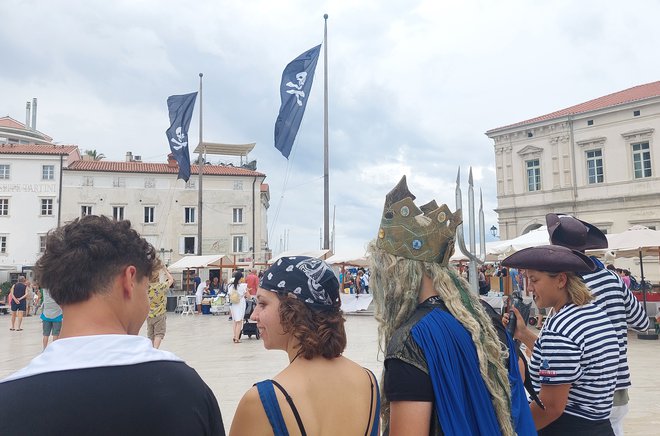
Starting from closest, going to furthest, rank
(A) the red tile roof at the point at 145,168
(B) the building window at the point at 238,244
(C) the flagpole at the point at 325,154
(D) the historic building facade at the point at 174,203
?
1. (C) the flagpole at the point at 325,154
2. (D) the historic building facade at the point at 174,203
3. (A) the red tile roof at the point at 145,168
4. (B) the building window at the point at 238,244

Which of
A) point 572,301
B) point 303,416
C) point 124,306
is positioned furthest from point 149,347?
point 572,301

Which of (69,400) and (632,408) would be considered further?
(632,408)

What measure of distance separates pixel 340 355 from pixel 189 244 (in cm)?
4779

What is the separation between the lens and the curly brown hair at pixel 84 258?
4.68 ft

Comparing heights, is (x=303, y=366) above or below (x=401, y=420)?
above

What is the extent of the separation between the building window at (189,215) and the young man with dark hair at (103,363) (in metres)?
47.8

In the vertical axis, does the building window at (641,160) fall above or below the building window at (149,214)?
above

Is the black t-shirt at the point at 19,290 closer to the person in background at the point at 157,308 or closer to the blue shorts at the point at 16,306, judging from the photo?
the blue shorts at the point at 16,306

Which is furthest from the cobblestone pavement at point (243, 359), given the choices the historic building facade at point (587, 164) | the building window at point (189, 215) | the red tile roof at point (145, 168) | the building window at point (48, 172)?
the building window at point (48, 172)

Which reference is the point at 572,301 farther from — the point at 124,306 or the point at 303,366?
the point at 124,306

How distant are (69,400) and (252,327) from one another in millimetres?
12877

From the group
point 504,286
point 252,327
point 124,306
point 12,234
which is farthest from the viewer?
point 12,234

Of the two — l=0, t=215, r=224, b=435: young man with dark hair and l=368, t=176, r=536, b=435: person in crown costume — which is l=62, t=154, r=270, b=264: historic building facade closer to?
l=368, t=176, r=536, b=435: person in crown costume

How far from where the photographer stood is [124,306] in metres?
1.48
